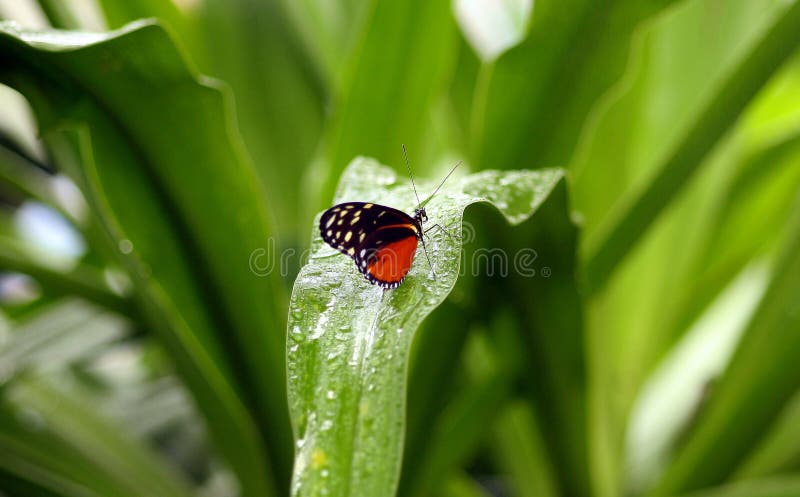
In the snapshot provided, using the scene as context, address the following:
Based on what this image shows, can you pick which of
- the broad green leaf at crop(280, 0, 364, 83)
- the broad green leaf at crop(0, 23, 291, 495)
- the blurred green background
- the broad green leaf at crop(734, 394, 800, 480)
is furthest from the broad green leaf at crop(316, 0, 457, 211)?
the broad green leaf at crop(734, 394, 800, 480)

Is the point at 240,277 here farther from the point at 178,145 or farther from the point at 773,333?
the point at 773,333

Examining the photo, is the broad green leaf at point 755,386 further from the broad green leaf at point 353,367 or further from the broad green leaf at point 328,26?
the broad green leaf at point 328,26

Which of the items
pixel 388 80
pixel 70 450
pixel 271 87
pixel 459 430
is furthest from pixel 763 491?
pixel 271 87

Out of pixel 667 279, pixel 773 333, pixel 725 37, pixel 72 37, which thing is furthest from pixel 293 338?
pixel 725 37

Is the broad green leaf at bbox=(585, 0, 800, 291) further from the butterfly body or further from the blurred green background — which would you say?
the butterfly body

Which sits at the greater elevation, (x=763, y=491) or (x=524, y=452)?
(x=524, y=452)

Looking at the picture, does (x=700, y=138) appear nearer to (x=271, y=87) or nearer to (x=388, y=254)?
(x=388, y=254)
